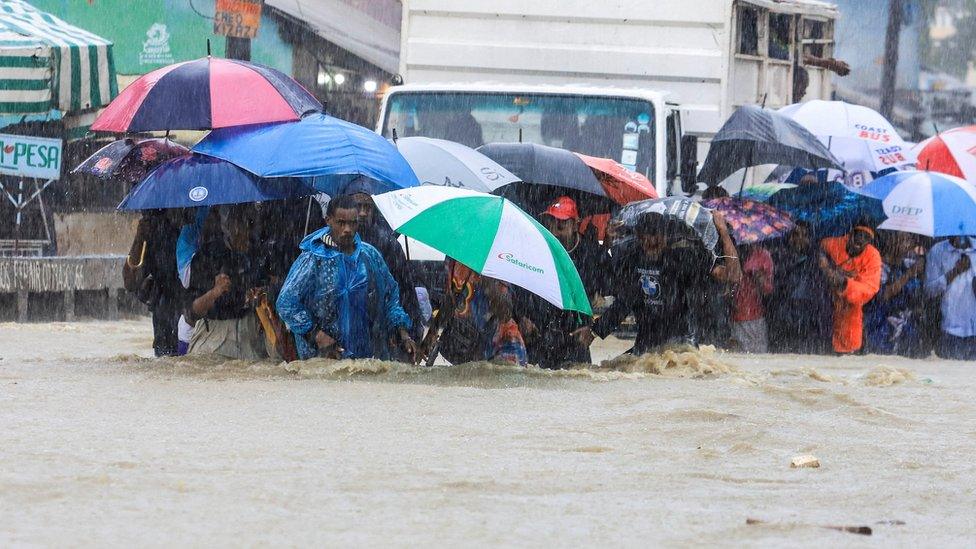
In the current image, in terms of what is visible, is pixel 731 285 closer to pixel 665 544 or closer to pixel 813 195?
pixel 813 195

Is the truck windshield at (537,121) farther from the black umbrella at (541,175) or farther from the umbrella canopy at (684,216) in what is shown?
the umbrella canopy at (684,216)

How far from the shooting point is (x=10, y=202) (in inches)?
760

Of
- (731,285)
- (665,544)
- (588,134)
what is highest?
(588,134)

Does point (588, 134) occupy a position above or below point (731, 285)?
above

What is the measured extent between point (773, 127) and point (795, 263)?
4.58 ft

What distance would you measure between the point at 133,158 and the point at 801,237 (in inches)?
254

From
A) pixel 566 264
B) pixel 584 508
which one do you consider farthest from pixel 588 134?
pixel 584 508

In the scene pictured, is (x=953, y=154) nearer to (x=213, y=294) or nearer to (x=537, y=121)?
(x=537, y=121)

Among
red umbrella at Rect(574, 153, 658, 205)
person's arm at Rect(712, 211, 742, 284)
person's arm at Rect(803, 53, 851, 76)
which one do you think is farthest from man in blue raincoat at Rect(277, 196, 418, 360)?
person's arm at Rect(803, 53, 851, 76)

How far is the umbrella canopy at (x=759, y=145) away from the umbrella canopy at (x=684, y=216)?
332cm

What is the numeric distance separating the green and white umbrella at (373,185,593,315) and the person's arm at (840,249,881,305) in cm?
513

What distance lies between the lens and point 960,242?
14.3m

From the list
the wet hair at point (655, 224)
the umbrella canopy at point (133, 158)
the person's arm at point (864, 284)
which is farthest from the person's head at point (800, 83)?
the umbrella canopy at point (133, 158)

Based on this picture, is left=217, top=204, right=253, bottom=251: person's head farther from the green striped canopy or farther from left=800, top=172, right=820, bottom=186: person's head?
the green striped canopy
